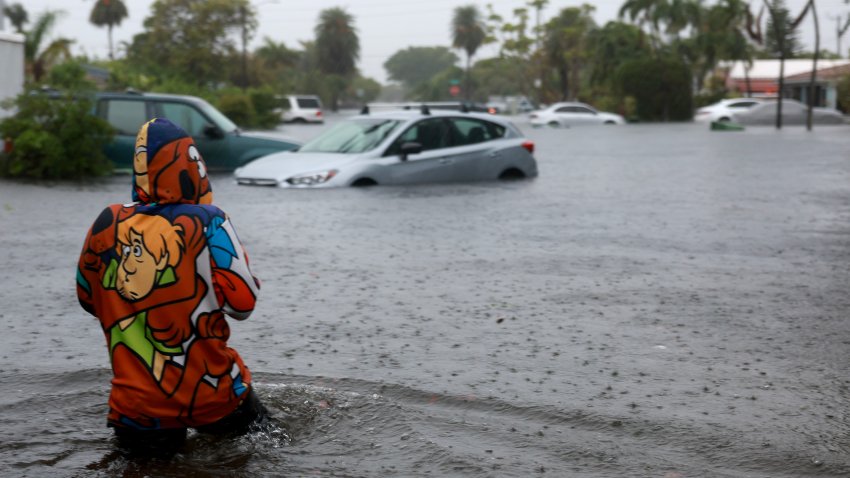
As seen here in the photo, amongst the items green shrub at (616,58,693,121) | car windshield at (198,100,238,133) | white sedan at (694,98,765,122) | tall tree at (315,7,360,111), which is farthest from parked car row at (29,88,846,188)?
tall tree at (315,7,360,111)

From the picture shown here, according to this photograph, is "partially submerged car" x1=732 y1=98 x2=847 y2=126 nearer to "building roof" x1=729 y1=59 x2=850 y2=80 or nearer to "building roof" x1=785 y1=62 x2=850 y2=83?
"building roof" x1=785 y1=62 x2=850 y2=83

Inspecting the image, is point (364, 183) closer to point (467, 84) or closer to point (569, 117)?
point (569, 117)

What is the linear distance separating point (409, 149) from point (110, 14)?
325 ft

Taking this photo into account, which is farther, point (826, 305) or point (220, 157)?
point (220, 157)

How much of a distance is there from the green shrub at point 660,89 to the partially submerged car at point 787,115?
35.7ft

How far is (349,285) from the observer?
9.43 meters

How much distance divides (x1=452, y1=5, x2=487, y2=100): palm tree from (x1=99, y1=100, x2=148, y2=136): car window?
449 feet

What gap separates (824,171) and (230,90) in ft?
133

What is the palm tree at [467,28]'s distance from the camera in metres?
155

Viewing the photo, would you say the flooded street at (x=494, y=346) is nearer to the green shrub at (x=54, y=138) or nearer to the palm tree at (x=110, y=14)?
the green shrub at (x=54, y=138)

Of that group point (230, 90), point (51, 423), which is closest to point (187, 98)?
point (51, 423)

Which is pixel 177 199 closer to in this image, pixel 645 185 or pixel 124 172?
pixel 645 185

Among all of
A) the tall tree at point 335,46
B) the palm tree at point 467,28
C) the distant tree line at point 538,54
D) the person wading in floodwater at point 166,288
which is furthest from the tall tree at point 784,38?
Result: the person wading in floodwater at point 166,288

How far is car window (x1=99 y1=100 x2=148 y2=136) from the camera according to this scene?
20.8 m
